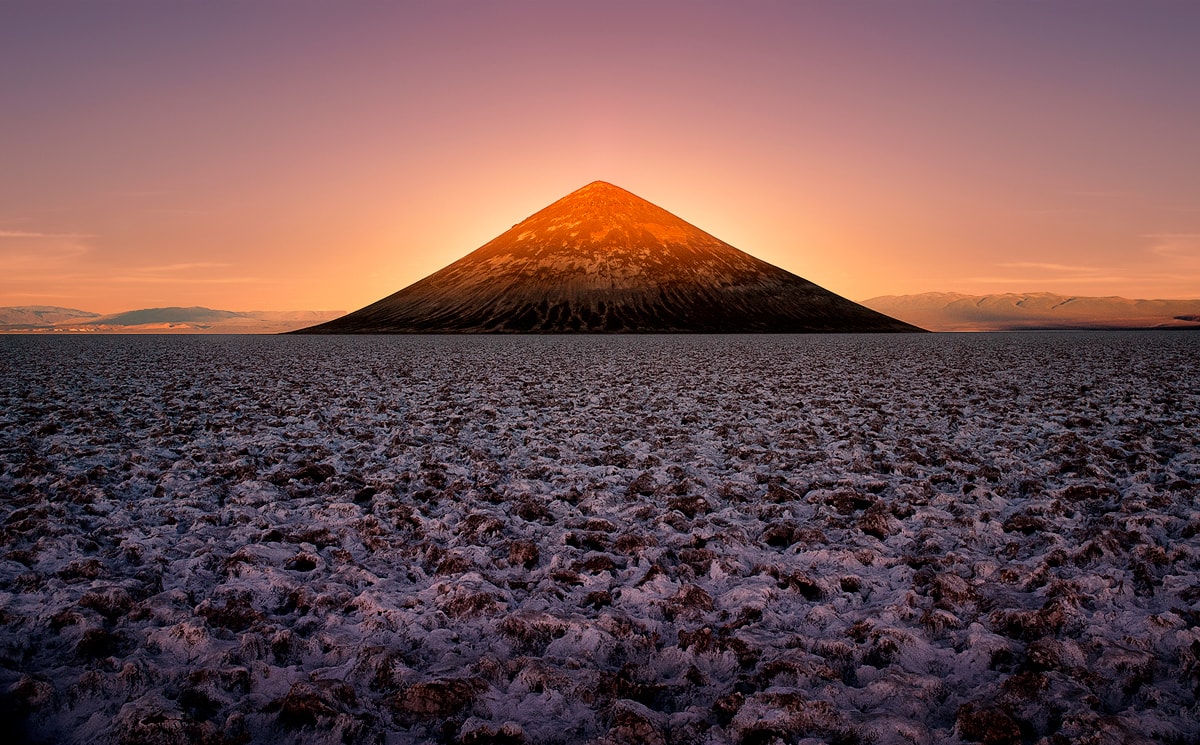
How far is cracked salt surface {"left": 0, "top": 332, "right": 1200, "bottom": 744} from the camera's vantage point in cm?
401

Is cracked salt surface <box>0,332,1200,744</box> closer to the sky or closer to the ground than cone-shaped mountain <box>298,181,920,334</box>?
closer to the ground

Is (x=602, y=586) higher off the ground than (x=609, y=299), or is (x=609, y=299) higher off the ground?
(x=609, y=299)

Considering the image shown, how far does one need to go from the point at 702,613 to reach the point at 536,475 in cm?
486

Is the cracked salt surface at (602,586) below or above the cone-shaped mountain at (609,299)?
below

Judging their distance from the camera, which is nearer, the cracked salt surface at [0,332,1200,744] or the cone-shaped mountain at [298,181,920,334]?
the cracked salt surface at [0,332,1200,744]

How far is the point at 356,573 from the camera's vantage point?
609 centimetres

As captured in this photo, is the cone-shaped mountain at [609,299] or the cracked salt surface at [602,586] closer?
the cracked salt surface at [602,586]

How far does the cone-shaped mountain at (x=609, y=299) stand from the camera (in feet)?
513

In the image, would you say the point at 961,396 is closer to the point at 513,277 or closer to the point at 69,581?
the point at 69,581

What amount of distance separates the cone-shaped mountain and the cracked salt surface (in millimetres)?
134375

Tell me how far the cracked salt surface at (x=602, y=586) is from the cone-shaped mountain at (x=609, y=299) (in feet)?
441

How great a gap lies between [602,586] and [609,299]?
16437 centimetres

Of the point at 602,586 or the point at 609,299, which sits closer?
the point at 602,586

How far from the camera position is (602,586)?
591cm
